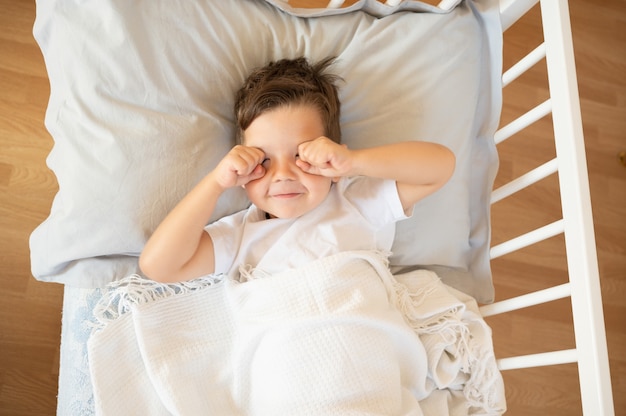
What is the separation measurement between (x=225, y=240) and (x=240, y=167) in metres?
0.17

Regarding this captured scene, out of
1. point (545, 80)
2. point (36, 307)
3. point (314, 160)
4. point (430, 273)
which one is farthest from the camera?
point (545, 80)

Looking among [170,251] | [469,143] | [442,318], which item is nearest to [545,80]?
[469,143]

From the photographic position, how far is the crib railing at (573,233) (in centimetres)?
82

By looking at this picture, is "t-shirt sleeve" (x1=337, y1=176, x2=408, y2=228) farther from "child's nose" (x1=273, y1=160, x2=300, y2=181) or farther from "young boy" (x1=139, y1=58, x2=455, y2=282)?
"child's nose" (x1=273, y1=160, x2=300, y2=181)

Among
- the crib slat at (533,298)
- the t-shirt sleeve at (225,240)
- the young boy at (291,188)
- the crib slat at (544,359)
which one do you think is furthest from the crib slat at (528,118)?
the t-shirt sleeve at (225,240)

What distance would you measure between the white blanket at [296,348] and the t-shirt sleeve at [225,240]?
4cm

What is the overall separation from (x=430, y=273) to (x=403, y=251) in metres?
0.06

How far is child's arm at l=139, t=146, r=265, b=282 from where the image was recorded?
88 cm

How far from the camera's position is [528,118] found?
40.5 inches

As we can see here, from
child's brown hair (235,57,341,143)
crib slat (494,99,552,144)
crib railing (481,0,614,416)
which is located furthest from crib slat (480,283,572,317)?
child's brown hair (235,57,341,143)

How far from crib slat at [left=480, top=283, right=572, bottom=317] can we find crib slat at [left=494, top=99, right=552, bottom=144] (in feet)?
0.95

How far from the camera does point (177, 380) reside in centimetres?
91

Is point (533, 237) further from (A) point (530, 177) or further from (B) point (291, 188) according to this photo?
(B) point (291, 188)

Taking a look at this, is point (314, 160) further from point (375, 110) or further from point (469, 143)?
point (469, 143)
